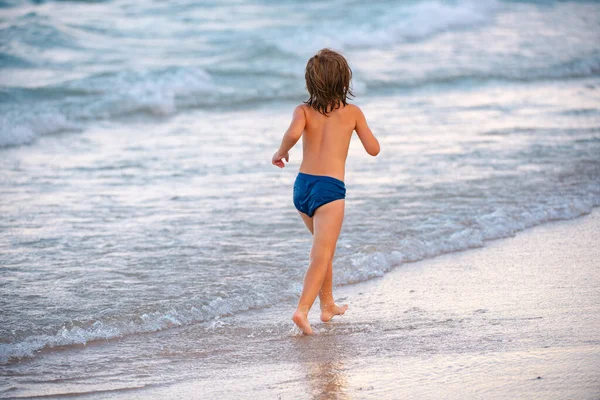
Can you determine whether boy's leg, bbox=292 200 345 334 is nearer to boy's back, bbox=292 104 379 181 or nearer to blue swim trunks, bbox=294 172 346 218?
blue swim trunks, bbox=294 172 346 218

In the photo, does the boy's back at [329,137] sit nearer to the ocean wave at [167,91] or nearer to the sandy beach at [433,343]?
the sandy beach at [433,343]

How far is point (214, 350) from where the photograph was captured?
13.0ft

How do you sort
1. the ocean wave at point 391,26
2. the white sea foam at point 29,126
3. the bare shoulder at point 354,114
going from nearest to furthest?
the bare shoulder at point 354,114 → the white sea foam at point 29,126 → the ocean wave at point 391,26

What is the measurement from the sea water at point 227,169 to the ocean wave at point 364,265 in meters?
0.01

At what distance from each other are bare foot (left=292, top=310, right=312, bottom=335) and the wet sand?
0.05 meters

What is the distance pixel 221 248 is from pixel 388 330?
1.82 m

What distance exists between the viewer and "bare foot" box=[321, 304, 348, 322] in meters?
4.30

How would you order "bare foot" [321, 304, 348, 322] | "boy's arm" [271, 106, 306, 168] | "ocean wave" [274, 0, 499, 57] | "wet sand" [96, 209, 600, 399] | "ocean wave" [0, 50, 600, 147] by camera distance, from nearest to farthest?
"wet sand" [96, 209, 600, 399] < "boy's arm" [271, 106, 306, 168] < "bare foot" [321, 304, 348, 322] < "ocean wave" [0, 50, 600, 147] < "ocean wave" [274, 0, 499, 57]

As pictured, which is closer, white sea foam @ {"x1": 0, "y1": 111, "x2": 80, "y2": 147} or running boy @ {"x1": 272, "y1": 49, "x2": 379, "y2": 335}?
running boy @ {"x1": 272, "y1": 49, "x2": 379, "y2": 335}

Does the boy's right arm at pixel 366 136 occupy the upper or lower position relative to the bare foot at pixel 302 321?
upper

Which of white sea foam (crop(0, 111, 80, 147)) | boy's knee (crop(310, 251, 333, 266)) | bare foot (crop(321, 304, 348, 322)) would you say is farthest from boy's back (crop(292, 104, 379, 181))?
white sea foam (crop(0, 111, 80, 147))

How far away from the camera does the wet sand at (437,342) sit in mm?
3363

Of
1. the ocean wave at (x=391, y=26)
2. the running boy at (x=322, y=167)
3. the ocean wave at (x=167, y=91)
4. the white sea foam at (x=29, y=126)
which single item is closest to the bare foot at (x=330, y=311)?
the running boy at (x=322, y=167)

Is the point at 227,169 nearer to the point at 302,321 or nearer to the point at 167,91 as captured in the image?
the point at 302,321
